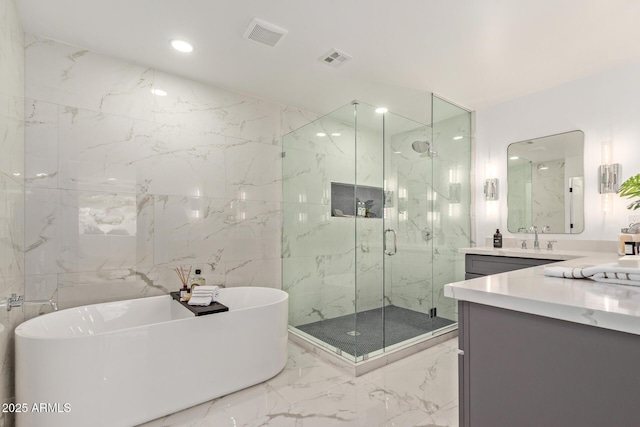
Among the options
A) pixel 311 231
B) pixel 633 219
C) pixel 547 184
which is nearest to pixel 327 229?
pixel 311 231

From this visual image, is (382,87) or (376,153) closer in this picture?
(376,153)

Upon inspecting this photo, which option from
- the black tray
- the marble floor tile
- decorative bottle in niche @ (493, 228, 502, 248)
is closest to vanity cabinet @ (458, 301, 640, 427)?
the marble floor tile

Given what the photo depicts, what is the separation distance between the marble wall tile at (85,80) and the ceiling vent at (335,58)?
1.51 m

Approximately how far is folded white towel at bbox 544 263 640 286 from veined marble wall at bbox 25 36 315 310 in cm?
265

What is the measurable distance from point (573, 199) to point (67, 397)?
413 cm

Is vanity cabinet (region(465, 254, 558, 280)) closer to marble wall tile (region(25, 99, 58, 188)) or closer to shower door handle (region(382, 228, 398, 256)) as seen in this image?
shower door handle (region(382, 228, 398, 256))

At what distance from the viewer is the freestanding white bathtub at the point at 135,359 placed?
1682mm

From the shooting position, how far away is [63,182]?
238 centimetres

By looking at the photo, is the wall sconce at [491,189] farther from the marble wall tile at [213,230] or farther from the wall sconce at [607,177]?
the marble wall tile at [213,230]

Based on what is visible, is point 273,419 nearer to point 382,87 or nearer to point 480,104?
point 382,87

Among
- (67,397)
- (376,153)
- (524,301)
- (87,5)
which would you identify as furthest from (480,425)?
(87,5)

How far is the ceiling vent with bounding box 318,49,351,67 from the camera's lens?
253cm

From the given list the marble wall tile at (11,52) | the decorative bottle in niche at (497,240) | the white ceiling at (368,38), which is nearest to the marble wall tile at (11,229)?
the marble wall tile at (11,52)

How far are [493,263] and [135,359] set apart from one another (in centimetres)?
288
